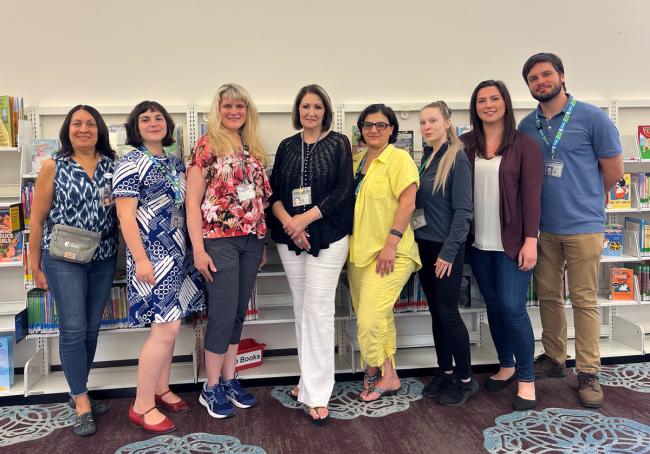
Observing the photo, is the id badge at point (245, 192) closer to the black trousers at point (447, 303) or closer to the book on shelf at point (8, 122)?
the black trousers at point (447, 303)

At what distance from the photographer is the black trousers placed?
269cm

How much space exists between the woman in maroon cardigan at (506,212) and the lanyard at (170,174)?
62.7 inches

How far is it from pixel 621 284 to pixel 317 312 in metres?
2.28

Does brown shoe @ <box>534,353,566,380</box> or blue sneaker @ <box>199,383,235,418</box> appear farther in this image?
brown shoe @ <box>534,353,566,380</box>

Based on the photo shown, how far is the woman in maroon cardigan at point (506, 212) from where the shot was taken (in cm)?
262

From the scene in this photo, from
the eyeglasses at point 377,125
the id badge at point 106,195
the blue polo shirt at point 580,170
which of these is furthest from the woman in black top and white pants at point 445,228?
the id badge at point 106,195

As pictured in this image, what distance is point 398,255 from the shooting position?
2.65 metres

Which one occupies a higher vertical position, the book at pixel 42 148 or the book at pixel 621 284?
the book at pixel 42 148

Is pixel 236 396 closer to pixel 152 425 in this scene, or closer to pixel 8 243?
pixel 152 425

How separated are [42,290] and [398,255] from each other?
210 centimetres

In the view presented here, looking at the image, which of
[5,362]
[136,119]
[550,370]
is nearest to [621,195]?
[550,370]

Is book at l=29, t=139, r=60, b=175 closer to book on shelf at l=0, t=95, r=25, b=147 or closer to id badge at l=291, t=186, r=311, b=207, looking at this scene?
book on shelf at l=0, t=95, r=25, b=147

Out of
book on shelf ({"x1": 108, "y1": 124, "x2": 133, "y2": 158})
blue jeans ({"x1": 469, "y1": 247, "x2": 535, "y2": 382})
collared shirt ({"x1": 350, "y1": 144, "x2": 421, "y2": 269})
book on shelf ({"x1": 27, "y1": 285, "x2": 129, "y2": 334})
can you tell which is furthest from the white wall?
blue jeans ({"x1": 469, "y1": 247, "x2": 535, "y2": 382})

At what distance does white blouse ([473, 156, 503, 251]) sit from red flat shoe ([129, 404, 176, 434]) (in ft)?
6.21
